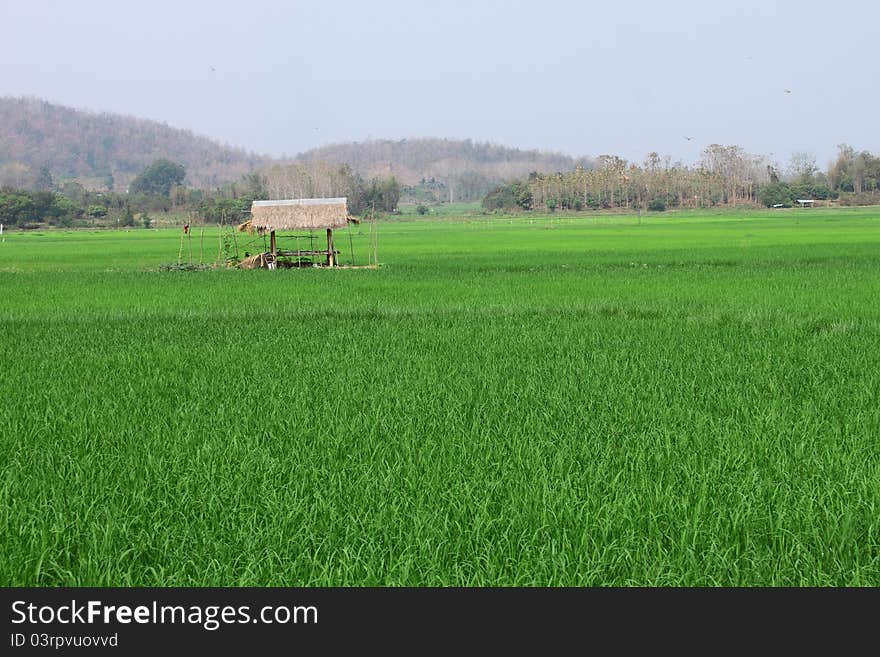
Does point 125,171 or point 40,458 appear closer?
point 40,458

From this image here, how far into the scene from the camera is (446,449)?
5277mm

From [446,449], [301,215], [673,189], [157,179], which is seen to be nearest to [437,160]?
[157,179]

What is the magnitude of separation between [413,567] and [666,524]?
1.20 meters

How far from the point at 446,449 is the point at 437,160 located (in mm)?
181324

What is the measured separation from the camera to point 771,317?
39.4ft

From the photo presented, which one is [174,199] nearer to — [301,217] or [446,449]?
[301,217]

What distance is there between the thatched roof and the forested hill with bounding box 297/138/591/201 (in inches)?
5313

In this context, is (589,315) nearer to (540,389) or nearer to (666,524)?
(540,389)

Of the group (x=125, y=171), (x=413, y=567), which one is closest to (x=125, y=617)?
(x=413, y=567)

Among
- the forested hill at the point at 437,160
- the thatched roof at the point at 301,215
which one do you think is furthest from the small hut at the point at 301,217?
the forested hill at the point at 437,160

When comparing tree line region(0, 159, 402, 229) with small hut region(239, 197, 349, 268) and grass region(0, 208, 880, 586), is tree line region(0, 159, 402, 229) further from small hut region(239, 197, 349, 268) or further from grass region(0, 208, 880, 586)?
grass region(0, 208, 880, 586)

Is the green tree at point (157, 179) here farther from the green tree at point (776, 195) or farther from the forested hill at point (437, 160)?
the green tree at point (776, 195)

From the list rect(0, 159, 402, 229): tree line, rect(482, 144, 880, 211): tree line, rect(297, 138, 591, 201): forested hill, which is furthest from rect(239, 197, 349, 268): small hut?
rect(297, 138, 591, 201): forested hill

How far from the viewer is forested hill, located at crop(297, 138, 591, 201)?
171 meters
